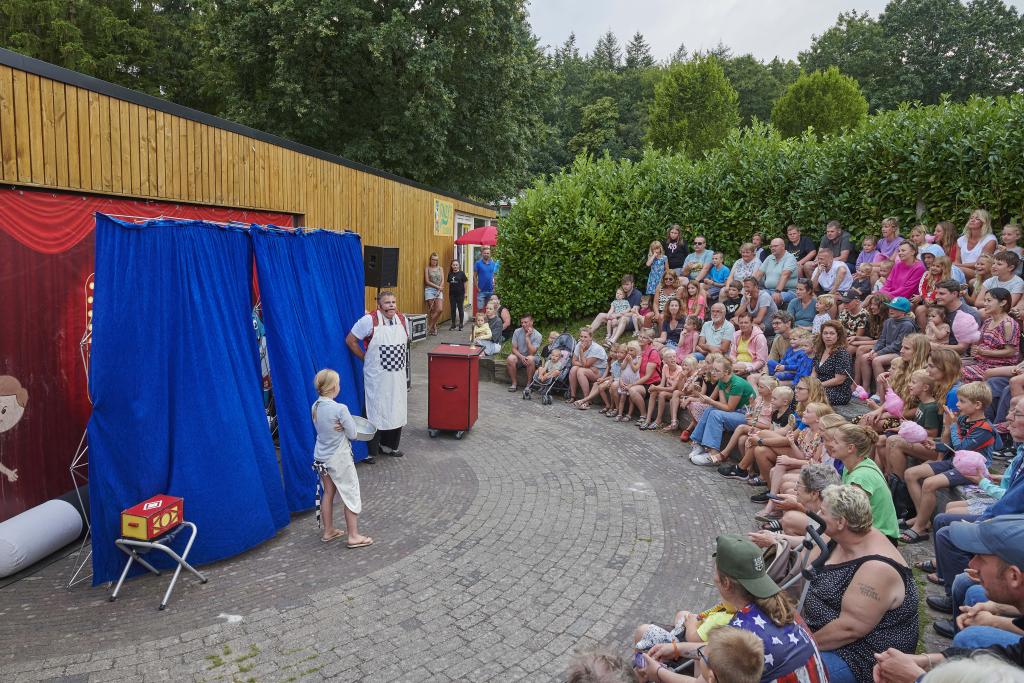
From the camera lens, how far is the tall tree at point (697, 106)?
3244 centimetres

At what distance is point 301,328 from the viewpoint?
694 cm

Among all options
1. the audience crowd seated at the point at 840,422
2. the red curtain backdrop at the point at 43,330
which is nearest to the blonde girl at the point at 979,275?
the audience crowd seated at the point at 840,422

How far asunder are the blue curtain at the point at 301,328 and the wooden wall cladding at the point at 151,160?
184 centimetres

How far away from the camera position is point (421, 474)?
7.56 meters

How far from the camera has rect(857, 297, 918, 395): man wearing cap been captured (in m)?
8.00

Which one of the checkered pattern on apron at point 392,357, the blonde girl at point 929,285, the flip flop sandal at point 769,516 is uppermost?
the blonde girl at point 929,285

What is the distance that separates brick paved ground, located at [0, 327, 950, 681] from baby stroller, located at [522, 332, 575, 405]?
403 cm

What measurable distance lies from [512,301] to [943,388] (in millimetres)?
10542

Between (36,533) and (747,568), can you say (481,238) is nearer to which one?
Result: (36,533)

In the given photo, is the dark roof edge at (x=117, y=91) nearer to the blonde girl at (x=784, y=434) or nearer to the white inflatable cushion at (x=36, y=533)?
the white inflatable cushion at (x=36, y=533)

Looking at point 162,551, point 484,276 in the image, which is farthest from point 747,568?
point 484,276

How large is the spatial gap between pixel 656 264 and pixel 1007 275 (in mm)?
6491

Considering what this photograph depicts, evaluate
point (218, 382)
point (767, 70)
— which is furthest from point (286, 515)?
point (767, 70)

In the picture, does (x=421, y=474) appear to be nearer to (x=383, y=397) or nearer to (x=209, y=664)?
(x=383, y=397)
